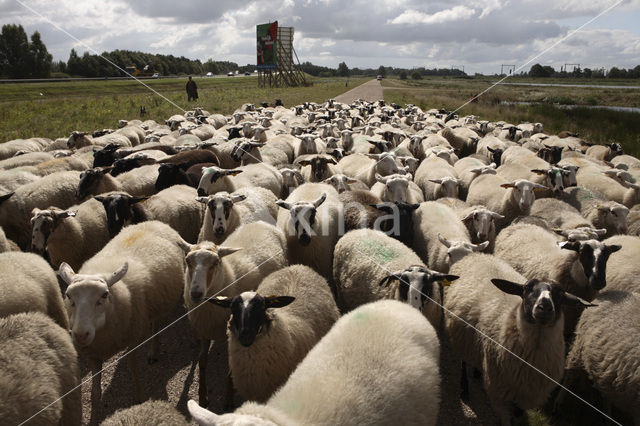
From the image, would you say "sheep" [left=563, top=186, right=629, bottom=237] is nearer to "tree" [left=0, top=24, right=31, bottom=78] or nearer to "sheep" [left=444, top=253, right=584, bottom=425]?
"sheep" [left=444, top=253, right=584, bottom=425]

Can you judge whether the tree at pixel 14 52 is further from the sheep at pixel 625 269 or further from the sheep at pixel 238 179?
the sheep at pixel 625 269

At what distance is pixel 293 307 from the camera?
14.3 feet

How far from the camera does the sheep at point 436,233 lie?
5988 mm

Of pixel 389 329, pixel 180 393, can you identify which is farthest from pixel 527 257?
pixel 180 393

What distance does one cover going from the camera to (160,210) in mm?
7004

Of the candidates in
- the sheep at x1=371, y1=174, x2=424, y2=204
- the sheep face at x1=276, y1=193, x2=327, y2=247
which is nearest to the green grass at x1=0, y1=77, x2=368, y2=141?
the sheep face at x1=276, y1=193, x2=327, y2=247

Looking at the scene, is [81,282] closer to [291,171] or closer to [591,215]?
[291,171]

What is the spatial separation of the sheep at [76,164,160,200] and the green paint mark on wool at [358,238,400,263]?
5.44 m

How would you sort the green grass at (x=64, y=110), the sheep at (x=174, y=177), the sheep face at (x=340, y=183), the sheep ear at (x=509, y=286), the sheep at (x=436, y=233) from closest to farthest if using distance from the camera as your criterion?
the sheep ear at (x=509, y=286)
the sheep at (x=436, y=233)
the sheep face at (x=340, y=183)
the sheep at (x=174, y=177)
the green grass at (x=64, y=110)

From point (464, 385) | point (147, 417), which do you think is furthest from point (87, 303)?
point (464, 385)

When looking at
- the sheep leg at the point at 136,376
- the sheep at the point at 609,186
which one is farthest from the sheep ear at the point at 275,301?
the sheep at the point at 609,186

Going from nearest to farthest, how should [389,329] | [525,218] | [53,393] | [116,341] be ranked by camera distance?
[53,393] < [389,329] < [116,341] < [525,218]

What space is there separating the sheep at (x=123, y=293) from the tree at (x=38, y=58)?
51944 millimetres

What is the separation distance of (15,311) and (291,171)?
6.41 meters
